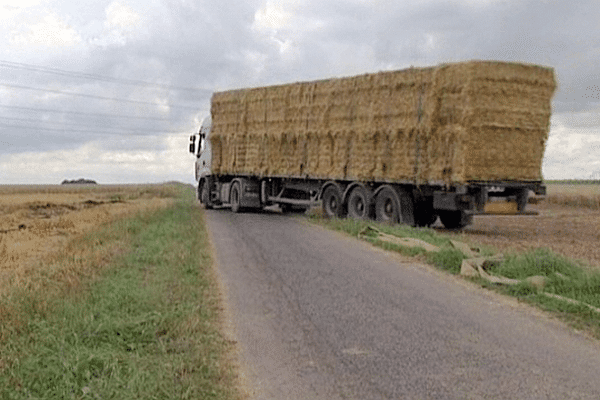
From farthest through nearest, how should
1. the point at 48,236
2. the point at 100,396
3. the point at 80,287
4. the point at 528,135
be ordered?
the point at 48,236
the point at 528,135
the point at 80,287
the point at 100,396

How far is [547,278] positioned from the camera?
30.2 feet

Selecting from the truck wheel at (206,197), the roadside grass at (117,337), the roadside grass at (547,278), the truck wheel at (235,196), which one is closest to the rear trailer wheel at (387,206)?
the roadside grass at (547,278)

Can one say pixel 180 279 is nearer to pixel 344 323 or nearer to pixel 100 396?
pixel 344 323

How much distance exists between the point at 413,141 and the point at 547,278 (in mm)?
8851

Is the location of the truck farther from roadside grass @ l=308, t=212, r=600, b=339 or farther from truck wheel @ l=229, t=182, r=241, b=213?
roadside grass @ l=308, t=212, r=600, b=339

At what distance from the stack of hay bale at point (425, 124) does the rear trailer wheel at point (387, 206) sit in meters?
0.51

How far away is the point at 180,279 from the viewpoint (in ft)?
30.8

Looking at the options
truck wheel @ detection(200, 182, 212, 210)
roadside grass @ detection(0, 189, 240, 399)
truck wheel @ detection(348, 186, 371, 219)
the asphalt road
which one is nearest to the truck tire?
truck wheel @ detection(348, 186, 371, 219)

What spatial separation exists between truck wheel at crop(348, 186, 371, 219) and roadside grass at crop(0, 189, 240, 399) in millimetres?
9821

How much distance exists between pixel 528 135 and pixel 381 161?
3.94 m

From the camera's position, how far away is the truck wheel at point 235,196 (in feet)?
86.8

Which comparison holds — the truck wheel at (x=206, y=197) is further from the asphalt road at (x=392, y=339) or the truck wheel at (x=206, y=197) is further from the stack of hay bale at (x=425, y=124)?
the asphalt road at (x=392, y=339)

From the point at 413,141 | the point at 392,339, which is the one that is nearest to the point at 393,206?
the point at 413,141

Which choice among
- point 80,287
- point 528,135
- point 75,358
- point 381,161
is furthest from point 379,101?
point 75,358
